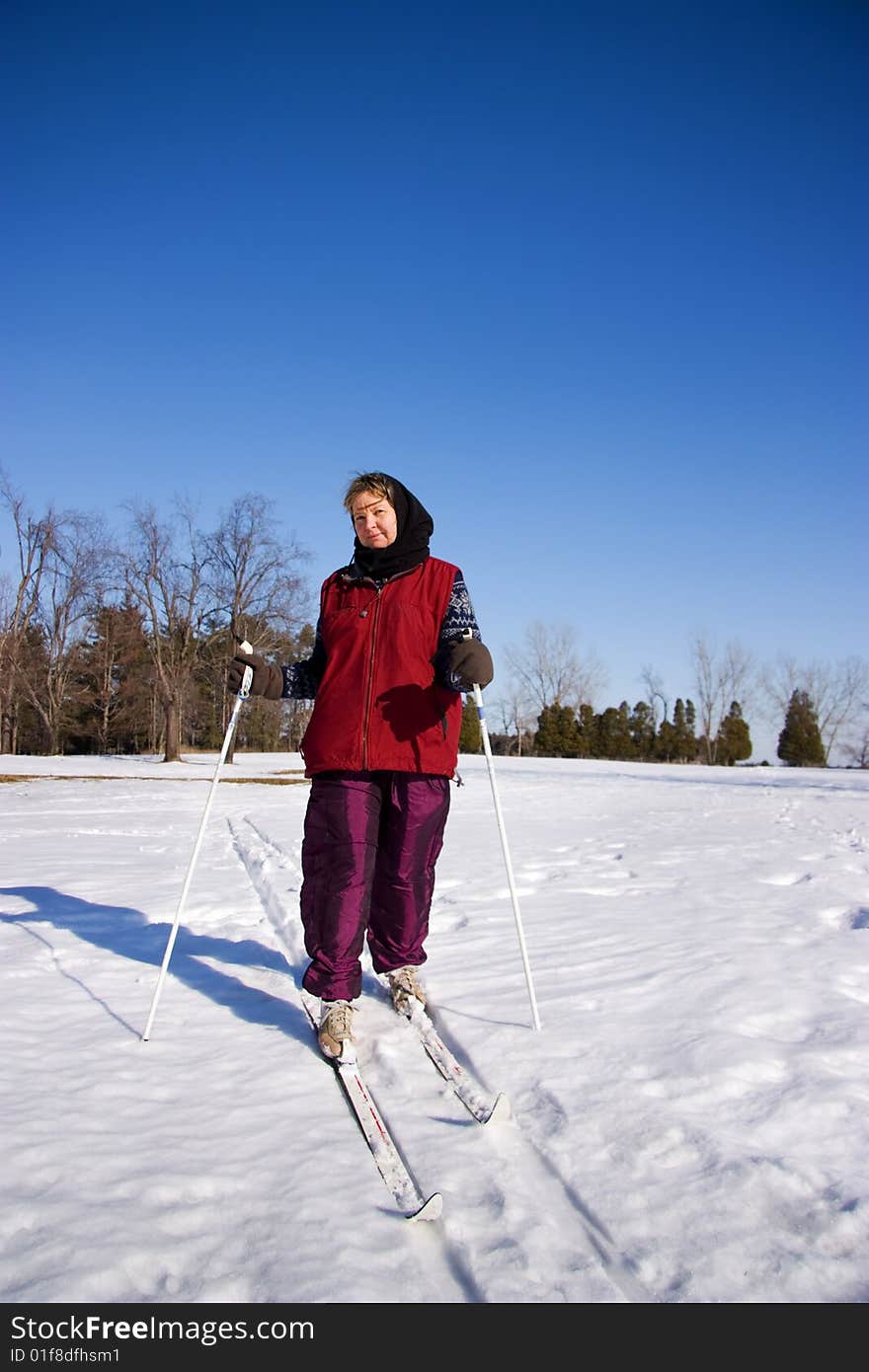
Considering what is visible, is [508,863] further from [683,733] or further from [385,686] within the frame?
[683,733]

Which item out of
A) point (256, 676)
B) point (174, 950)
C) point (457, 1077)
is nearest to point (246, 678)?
point (256, 676)

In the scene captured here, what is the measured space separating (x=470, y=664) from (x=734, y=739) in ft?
169

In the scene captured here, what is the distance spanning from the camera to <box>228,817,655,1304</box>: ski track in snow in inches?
54.4

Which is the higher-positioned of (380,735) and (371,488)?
(371,488)

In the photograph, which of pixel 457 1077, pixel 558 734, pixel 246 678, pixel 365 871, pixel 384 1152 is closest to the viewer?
pixel 384 1152

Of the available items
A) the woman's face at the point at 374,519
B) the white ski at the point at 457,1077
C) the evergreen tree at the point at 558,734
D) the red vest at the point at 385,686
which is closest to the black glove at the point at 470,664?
the red vest at the point at 385,686

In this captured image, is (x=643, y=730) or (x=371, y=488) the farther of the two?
(x=643, y=730)

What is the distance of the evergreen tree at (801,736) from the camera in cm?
4684

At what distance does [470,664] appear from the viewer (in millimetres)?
2740

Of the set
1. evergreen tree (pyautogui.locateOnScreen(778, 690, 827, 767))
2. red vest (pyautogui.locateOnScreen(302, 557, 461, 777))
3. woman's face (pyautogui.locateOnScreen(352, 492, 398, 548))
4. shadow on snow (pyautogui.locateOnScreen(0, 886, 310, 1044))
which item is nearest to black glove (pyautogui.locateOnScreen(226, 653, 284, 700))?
red vest (pyautogui.locateOnScreen(302, 557, 461, 777))

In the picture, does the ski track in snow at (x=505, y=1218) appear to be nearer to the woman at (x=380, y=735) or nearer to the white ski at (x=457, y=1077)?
the white ski at (x=457, y=1077)

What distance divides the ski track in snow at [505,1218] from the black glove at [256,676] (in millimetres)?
1395

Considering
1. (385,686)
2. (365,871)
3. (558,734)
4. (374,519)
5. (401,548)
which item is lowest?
(365,871)
